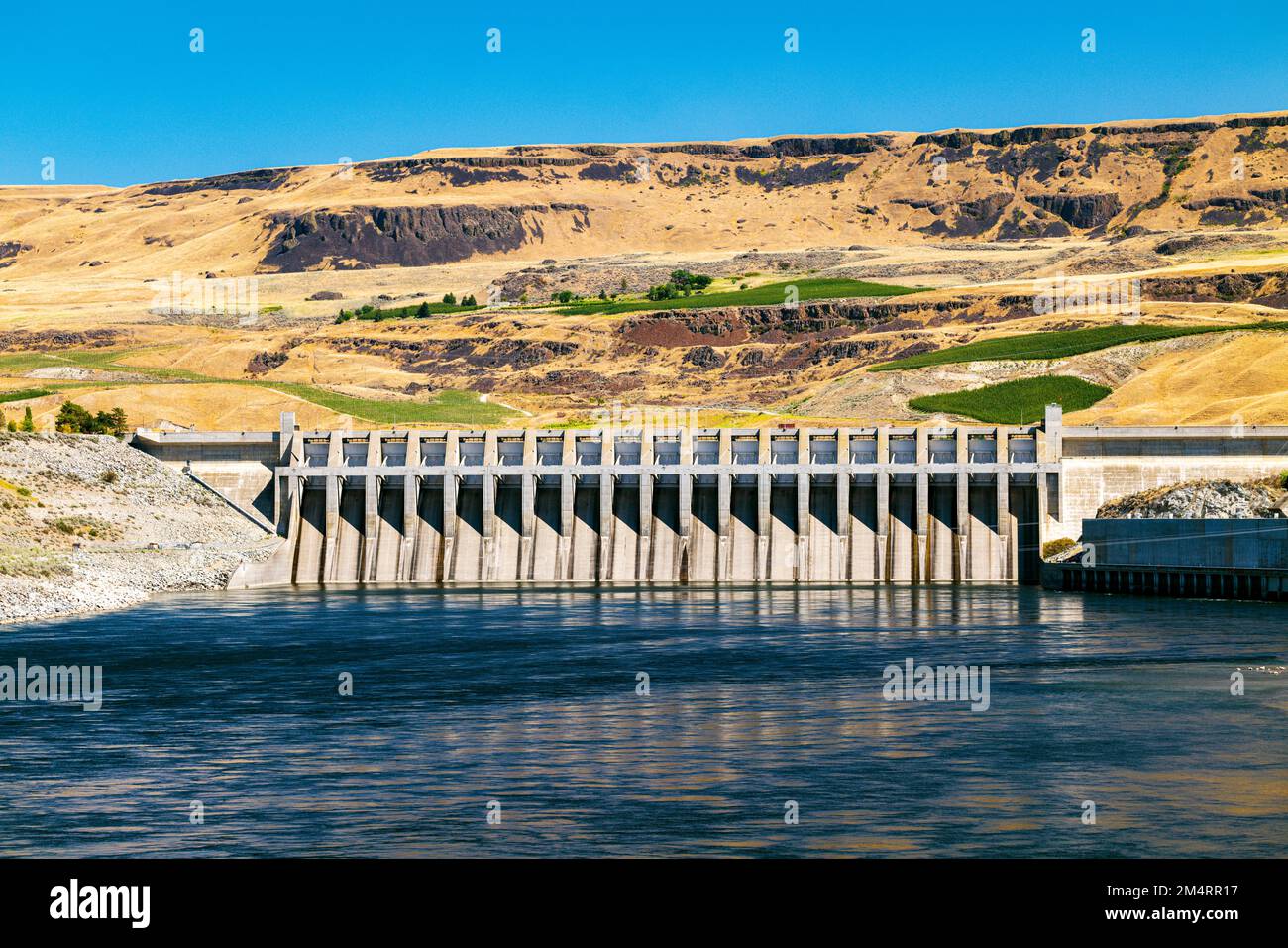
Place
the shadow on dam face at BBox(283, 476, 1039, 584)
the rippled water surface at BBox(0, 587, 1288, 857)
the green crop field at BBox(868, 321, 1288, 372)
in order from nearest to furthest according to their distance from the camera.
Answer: the rippled water surface at BBox(0, 587, 1288, 857)
the shadow on dam face at BBox(283, 476, 1039, 584)
the green crop field at BBox(868, 321, 1288, 372)

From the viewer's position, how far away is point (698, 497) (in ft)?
348

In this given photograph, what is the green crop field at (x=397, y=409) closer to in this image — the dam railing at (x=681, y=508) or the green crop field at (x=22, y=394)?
the green crop field at (x=22, y=394)

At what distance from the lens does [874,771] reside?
3903 centimetres

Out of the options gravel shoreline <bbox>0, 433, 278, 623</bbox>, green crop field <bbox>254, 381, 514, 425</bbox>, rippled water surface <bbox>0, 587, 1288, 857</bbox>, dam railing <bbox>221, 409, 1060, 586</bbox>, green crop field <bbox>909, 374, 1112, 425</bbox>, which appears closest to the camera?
rippled water surface <bbox>0, 587, 1288, 857</bbox>

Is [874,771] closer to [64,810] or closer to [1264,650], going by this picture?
[64,810]

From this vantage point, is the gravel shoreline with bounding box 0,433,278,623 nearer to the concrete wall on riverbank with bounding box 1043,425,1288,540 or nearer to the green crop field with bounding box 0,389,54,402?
the concrete wall on riverbank with bounding box 1043,425,1288,540

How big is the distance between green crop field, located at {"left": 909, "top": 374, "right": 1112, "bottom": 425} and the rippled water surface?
77.6 meters

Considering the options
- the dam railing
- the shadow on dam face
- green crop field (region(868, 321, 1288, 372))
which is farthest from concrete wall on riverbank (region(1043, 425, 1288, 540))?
green crop field (region(868, 321, 1288, 372))

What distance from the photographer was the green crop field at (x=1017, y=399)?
6107 inches

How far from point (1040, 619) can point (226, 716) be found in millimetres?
40466

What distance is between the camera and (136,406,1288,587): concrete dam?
103062 millimetres

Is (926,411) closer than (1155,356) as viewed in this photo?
Yes
